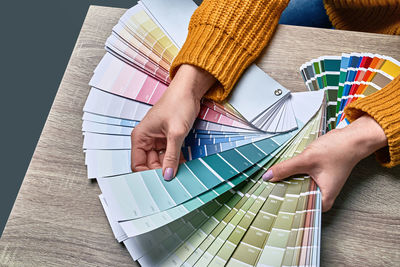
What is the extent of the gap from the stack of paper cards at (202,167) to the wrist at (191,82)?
42 mm

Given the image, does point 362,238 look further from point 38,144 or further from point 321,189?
point 38,144

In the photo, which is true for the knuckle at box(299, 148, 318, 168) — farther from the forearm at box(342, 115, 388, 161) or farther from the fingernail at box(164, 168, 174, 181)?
the fingernail at box(164, 168, 174, 181)

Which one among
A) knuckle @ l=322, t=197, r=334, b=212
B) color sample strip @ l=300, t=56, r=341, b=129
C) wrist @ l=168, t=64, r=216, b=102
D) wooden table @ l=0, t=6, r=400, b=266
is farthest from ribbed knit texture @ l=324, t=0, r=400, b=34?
knuckle @ l=322, t=197, r=334, b=212

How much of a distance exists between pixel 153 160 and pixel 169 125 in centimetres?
9

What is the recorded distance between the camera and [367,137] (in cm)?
85

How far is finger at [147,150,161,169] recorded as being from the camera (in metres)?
0.90

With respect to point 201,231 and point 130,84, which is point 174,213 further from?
point 130,84

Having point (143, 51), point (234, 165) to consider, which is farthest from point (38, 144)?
point (234, 165)

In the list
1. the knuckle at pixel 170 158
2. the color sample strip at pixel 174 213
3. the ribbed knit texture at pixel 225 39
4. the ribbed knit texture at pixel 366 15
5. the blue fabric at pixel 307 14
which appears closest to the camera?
the color sample strip at pixel 174 213

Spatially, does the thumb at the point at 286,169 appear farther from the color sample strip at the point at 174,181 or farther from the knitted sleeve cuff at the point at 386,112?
the knitted sleeve cuff at the point at 386,112

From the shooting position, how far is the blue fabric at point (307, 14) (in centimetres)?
136

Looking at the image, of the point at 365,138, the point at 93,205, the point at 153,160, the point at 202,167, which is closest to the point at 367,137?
the point at 365,138

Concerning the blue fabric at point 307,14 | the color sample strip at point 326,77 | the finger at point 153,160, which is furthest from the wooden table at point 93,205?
the blue fabric at point 307,14

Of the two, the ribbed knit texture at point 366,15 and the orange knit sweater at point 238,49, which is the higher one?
the ribbed knit texture at point 366,15
